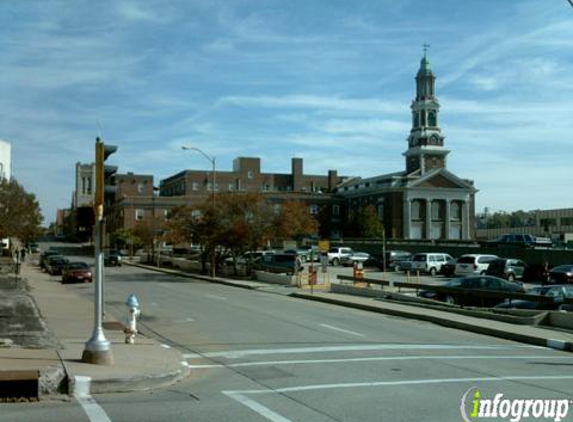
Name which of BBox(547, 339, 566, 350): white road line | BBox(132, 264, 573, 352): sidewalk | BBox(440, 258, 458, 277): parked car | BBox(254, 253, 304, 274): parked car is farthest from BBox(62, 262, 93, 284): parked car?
BBox(547, 339, 566, 350): white road line

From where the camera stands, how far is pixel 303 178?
5812 inches

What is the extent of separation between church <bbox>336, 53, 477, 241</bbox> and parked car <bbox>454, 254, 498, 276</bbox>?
203 ft

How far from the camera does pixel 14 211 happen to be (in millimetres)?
55094

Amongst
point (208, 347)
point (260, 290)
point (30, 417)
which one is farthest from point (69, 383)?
point (260, 290)

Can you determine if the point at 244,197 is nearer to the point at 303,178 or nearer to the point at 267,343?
the point at 267,343

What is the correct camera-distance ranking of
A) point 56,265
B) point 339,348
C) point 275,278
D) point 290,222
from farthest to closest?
point 56,265, point 290,222, point 275,278, point 339,348

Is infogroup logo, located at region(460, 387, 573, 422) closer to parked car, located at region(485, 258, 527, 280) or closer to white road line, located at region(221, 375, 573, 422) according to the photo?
white road line, located at region(221, 375, 573, 422)

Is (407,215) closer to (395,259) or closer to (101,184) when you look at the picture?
(395,259)

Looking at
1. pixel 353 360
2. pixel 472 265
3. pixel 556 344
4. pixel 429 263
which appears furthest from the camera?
pixel 429 263

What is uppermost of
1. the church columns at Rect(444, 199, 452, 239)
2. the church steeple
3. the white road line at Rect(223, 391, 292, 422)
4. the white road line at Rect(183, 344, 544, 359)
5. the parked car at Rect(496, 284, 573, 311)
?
the church steeple

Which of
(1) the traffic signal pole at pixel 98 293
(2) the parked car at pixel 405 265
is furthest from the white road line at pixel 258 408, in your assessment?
(2) the parked car at pixel 405 265

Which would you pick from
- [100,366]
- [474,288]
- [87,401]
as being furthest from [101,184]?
[474,288]

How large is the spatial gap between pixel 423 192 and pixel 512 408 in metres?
113

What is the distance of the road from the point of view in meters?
9.32
